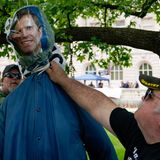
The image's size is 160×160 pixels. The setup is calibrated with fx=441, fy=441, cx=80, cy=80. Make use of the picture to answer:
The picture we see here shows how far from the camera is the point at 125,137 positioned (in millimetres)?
2461

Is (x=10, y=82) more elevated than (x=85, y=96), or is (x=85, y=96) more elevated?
(x=85, y=96)

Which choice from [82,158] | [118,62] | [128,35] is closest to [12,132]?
[82,158]

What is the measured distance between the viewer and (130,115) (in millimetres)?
2570

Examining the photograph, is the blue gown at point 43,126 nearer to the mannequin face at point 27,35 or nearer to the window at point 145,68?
→ the mannequin face at point 27,35

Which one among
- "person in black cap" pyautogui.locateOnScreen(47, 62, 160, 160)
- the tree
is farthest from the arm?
the tree

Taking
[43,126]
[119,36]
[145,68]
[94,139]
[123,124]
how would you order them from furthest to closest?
[145,68], [119,36], [123,124], [94,139], [43,126]

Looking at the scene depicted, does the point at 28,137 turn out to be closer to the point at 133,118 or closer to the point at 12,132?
the point at 12,132

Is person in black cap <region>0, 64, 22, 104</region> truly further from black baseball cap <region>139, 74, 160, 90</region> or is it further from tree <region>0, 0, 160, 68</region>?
tree <region>0, 0, 160, 68</region>

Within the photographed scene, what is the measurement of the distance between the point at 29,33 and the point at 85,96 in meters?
0.50

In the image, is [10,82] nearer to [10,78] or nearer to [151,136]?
[10,78]

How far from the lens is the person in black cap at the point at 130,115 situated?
2193 millimetres

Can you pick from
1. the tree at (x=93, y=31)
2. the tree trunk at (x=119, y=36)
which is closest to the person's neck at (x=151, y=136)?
the tree at (x=93, y=31)

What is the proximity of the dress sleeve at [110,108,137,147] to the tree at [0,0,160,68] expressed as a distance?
3658 millimetres

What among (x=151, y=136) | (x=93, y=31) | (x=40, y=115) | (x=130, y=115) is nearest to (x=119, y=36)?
(x=93, y=31)
